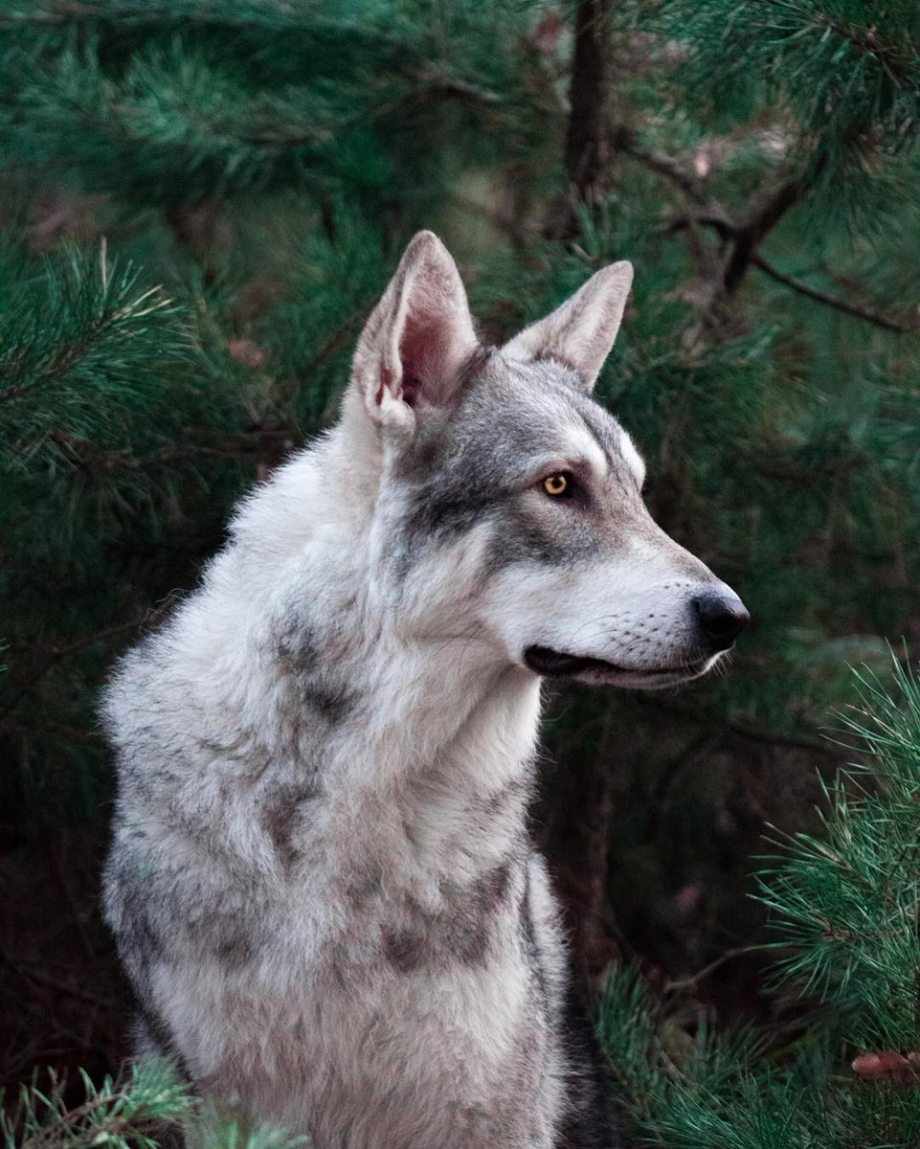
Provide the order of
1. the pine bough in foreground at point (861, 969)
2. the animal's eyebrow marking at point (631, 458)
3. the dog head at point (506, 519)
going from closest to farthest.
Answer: the pine bough in foreground at point (861, 969)
the dog head at point (506, 519)
the animal's eyebrow marking at point (631, 458)

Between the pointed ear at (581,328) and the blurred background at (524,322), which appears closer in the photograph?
the pointed ear at (581,328)

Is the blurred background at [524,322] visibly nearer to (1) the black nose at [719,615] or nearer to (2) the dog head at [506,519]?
(2) the dog head at [506,519]

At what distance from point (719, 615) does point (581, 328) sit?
993 millimetres

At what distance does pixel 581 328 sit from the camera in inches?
134

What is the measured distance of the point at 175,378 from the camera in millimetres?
3924

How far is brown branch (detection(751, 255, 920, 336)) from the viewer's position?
484cm

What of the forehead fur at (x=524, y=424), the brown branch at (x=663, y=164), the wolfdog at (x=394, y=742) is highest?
the forehead fur at (x=524, y=424)

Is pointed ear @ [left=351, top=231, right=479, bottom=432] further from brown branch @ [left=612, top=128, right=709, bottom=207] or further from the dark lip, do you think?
brown branch @ [left=612, top=128, right=709, bottom=207]

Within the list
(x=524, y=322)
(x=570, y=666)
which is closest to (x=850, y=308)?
(x=524, y=322)

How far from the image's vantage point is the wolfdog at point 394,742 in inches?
111

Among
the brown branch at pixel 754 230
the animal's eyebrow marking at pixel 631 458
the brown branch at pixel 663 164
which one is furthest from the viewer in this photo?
the brown branch at pixel 663 164

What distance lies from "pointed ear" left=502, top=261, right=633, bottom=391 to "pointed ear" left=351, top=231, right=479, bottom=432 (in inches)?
15.4

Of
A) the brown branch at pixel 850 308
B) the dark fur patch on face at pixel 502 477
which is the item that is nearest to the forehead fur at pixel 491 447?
the dark fur patch on face at pixel 502 477

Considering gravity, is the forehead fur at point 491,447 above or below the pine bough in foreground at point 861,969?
above
